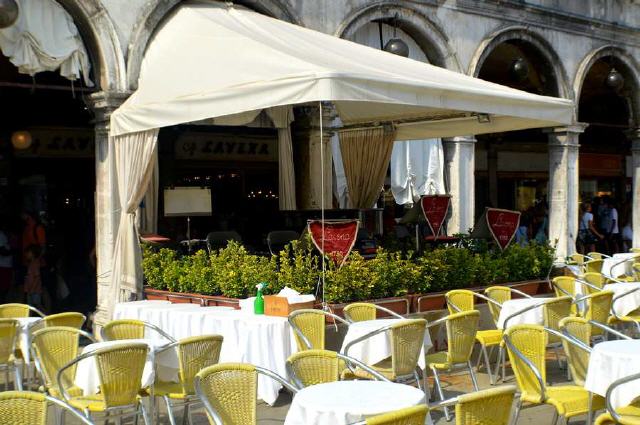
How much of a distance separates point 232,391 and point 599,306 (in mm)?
3967

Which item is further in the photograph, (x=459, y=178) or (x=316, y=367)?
(x=459, y=178)

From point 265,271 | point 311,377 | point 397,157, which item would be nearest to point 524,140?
point 397,157

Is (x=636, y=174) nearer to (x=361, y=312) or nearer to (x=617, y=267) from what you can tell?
(x=617, y=267)

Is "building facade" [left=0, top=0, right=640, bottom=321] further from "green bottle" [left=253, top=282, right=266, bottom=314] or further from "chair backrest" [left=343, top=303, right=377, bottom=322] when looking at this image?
"chair backrest" [left=343, top=303, right=377, bottom=322]

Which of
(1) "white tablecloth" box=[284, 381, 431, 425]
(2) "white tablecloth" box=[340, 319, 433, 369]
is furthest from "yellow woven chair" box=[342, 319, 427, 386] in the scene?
(1) "white tablecloth" box=[284, 381, 431, 425]

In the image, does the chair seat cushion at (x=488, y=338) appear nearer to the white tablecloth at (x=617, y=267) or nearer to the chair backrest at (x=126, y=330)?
the chair backrest at (x=126, y=330)

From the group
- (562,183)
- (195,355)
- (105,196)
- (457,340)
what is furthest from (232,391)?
(562,183)

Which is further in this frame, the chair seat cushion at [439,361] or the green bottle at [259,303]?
the green bottle at [259,303]

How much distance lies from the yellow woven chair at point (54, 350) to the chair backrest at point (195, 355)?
2.67ft

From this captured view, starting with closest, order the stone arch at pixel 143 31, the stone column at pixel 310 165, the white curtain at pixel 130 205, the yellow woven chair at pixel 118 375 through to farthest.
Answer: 1. the yellow woven chair at pixel 118 375
2. the white curtain at pixel 130 205
3. the stone arch at pixel 143 31
4. the stone column at pixel 310 165

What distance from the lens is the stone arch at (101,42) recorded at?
9.93 meters

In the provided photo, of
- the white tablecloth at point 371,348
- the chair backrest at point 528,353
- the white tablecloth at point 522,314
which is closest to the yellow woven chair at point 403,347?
the white tablecloth at point 371,348

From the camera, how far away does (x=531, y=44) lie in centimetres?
1509

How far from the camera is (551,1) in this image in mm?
15367
